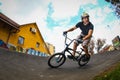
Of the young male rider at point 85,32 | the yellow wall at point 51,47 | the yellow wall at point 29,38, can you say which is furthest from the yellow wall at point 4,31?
the yellow wall at point 51,47

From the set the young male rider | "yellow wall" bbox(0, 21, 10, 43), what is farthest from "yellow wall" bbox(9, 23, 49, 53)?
the young male rider

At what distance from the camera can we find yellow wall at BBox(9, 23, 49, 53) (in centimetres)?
3594

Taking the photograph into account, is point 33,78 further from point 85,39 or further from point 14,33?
point 14,33

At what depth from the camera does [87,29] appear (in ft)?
27.6

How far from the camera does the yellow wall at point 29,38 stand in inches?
1415

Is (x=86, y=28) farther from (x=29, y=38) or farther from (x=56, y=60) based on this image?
(x=29, y=38)

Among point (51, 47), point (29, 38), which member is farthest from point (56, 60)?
point (51, 47)

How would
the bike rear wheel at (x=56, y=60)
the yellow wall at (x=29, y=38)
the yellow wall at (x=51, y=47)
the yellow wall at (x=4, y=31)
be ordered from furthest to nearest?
the yellow wall at (x=51, y=47) < the yellow wall at (x=29, y=38) < the yellow wall at (x=4, y=31) < the bike rear wheel at (x=56, y=60)

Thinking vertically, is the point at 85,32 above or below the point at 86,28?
below

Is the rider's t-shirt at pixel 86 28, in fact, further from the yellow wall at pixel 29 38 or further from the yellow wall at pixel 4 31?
the yellow wall at pixel 29 38

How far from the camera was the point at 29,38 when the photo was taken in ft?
134

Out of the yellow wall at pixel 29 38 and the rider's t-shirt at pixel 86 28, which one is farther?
the yellow wall at pixel 29 38

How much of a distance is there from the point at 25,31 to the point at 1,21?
10.6 meters

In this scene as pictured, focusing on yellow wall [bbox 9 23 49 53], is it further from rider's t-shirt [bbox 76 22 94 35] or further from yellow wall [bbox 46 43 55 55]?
rider's t-shirt [bbox 76 22 94 35]
